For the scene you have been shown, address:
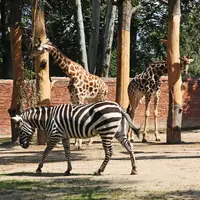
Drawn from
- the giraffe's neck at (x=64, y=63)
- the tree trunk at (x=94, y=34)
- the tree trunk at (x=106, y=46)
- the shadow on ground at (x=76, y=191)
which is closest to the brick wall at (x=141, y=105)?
the tree trunk at (x=94, y=34)

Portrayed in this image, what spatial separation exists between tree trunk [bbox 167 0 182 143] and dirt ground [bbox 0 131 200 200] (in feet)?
1.89

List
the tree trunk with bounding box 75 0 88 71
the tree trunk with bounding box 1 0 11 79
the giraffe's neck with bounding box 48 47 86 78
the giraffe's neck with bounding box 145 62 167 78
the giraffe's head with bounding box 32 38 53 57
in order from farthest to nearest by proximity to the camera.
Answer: the tree trunk with bounding box 1 0 11 79
the tree trunk with bounding box 75 0 88 71
the giraffe's neck with bounding box 145 62 167 78
the giraffe's neck with bounding box 48 47 86 78
the giraffe's head with bounding box 32 38 53 57

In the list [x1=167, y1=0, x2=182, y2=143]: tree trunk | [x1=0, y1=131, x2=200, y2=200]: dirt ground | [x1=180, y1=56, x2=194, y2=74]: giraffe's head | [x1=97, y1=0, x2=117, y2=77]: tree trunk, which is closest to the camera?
[x1=0, y1=131, x2=200, y2=200]: dirt ground

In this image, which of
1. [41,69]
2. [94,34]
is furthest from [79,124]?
[94,34]

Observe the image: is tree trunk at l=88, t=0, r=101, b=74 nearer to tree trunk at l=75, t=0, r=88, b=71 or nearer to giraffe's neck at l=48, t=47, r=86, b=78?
tree trunk at l=75, t=0, r=88, b=71

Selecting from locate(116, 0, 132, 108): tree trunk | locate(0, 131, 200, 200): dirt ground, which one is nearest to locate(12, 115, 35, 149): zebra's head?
locate(0, 131, 200, 200): dirt ground

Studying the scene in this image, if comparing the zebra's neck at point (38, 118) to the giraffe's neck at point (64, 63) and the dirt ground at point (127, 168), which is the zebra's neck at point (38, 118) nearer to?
the dirt ground at point (127, 168)

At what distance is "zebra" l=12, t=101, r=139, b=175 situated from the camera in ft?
37.0

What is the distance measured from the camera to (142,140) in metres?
18.5

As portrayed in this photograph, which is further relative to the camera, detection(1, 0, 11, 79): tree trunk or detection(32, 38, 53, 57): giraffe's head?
Answer: detection(1, 0, 11, 79): tree trunk

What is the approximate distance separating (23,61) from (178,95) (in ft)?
17.3

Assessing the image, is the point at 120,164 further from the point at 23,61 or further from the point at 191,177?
the point at 23,61

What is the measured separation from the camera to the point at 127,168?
12133 millimetres

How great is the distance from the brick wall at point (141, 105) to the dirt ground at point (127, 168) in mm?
6531
